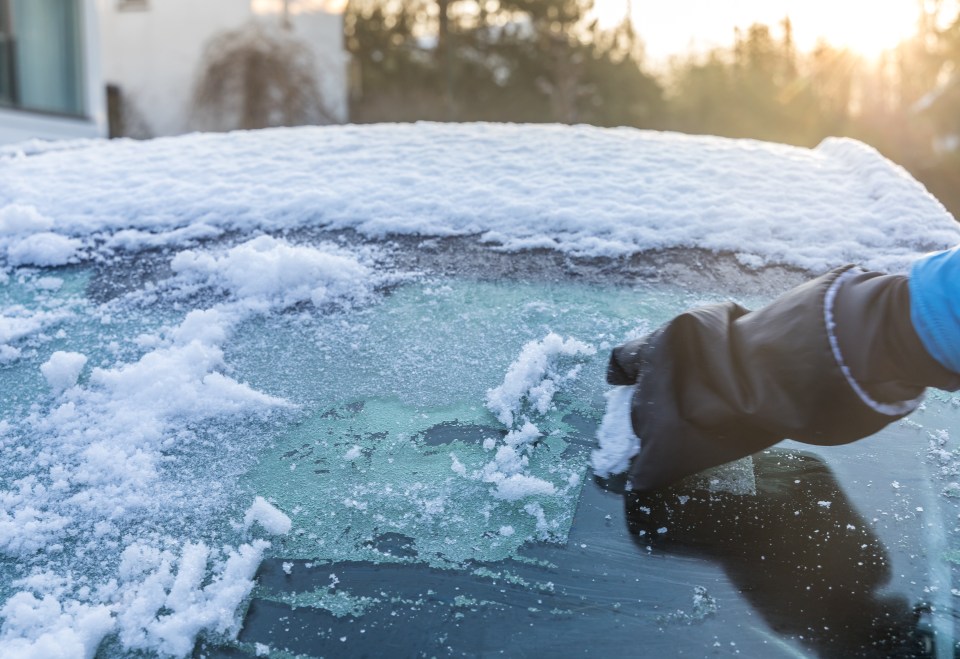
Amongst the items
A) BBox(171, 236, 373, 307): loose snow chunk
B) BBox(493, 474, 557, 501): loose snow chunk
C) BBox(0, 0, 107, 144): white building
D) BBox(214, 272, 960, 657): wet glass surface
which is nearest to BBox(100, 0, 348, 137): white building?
BBox(0, 0, 107, 144): white building

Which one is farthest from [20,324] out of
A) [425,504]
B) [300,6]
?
[300,6]

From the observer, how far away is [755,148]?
2137 millimetres

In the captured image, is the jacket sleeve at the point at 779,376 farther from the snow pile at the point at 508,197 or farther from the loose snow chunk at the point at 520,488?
the snow pile at the point at 508,197

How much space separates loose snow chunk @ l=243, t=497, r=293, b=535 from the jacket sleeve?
0.41 meters

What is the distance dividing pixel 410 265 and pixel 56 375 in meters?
0.60

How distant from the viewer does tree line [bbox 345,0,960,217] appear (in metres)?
17.0

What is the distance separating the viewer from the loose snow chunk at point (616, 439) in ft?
3.64

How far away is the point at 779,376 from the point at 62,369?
3.23 feet

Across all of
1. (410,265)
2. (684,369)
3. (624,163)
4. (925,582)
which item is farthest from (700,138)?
(925,582)

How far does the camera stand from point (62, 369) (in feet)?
4.24

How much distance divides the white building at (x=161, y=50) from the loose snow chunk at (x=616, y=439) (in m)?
15.0

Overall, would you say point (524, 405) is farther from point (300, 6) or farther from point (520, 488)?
point (300, 6)

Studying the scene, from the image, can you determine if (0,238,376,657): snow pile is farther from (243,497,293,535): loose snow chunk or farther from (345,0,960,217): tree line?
(345,0,960,217): tree line

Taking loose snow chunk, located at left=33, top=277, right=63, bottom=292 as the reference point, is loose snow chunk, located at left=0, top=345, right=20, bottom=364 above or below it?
below
